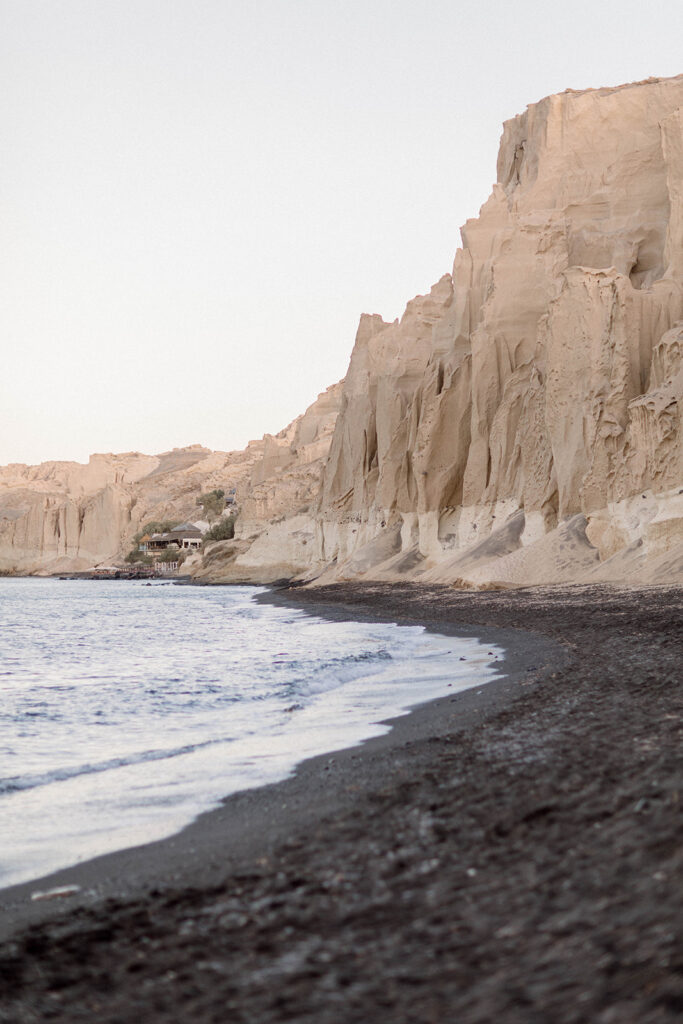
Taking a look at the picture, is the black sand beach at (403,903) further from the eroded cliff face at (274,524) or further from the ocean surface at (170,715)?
the eroded cliff face at (274,524)

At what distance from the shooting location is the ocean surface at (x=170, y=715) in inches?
189

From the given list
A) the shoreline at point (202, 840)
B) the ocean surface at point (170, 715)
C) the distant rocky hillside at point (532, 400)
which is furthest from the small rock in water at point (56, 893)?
the distant rocky hillside at point (532, 400)

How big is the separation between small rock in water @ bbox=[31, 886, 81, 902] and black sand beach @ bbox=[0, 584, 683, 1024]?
0.25ft

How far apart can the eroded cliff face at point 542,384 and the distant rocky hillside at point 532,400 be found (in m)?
0.10

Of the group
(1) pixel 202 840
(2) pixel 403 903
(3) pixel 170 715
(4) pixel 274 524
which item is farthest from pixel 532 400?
(2) pixel 403 903

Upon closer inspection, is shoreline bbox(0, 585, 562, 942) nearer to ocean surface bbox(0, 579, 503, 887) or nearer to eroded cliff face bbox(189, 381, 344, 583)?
ocean surface bbox(0, 579, 503, 887)

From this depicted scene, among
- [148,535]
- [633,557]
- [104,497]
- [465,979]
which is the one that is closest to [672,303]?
[633,557]

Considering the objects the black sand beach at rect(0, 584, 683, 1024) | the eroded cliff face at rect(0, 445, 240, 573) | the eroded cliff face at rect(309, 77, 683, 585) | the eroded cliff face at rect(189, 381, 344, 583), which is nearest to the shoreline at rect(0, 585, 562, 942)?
the black sand beach at rect(0, 584, 683, 1024)

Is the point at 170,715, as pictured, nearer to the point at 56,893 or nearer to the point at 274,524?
the point at 56,893

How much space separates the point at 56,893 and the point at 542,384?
108 ft

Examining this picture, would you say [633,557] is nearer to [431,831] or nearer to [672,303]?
[672,303]

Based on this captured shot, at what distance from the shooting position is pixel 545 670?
9.33 meters

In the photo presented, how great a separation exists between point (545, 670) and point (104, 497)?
105 meters

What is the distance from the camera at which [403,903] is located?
8.79ft
